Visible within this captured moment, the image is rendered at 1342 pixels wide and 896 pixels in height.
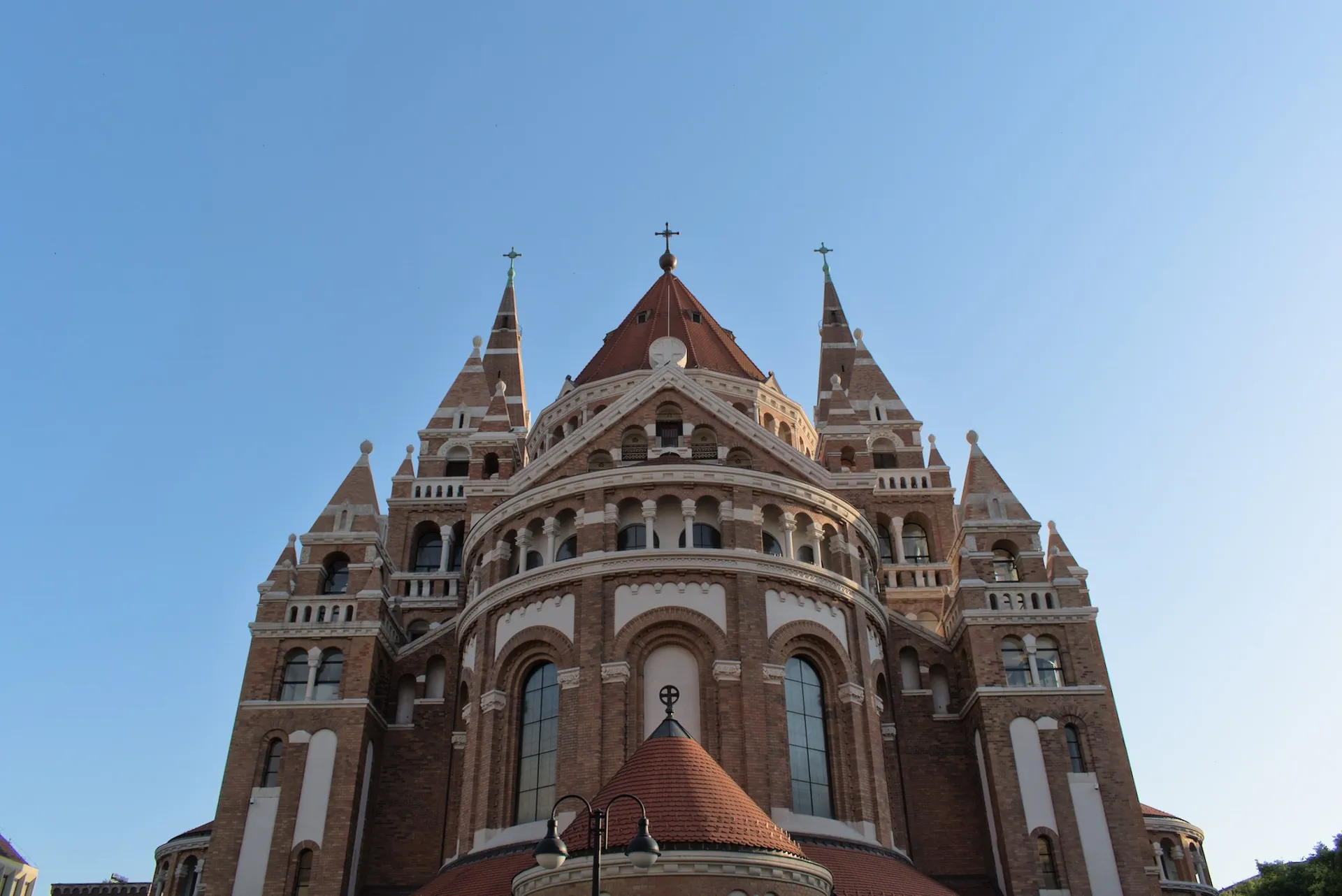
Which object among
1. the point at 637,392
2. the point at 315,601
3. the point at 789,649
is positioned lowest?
the point at 789,649

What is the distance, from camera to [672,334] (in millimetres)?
45062

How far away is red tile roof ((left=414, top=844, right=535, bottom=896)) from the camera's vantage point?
24.7 metres

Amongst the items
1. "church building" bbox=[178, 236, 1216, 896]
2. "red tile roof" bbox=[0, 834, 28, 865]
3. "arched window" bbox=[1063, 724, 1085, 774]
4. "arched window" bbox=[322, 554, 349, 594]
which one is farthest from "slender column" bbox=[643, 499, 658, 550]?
"red tile roof" bbox=[0, 834, 28, 865]

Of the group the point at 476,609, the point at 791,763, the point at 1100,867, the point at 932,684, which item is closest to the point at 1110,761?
the point at 1100,867

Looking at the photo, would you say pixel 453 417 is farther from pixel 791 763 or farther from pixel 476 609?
pixel 791 763

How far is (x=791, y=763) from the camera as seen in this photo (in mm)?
27125

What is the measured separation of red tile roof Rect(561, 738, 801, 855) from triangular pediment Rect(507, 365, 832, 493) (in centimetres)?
1069

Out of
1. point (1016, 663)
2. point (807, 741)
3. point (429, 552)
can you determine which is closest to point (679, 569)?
point (807, 741)

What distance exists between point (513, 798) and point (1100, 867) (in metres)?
14.6

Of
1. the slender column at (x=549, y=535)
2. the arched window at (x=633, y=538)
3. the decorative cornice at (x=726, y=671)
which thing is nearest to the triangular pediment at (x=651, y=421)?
the slender column at (x=549, y=535)

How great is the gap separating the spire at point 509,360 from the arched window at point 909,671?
23631 millimetres

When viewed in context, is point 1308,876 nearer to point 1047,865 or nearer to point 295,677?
point 1047,865

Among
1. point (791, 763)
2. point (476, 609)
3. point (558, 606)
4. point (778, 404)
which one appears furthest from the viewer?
point (778, 404)

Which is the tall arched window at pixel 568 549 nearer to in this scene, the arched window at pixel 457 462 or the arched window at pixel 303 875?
the arched window at pixel 303 875
